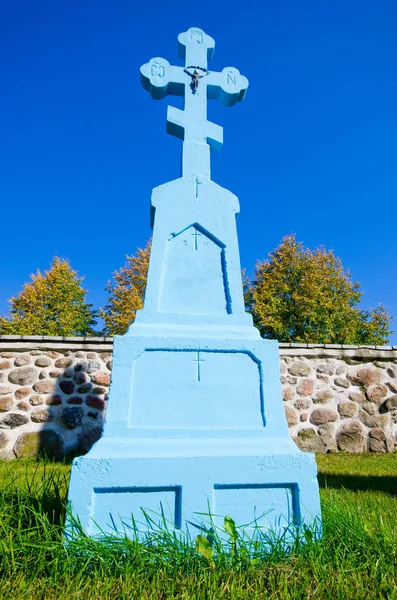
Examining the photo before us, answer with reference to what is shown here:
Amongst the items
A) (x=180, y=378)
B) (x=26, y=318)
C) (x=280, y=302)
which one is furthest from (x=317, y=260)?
(x=180, y=378)

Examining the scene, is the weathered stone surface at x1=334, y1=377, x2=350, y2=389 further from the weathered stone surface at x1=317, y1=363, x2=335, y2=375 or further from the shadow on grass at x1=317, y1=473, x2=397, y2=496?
the shadow on grass at x1=317, y1=473, x2=397, y2=496

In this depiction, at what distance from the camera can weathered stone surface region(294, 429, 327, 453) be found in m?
5.09

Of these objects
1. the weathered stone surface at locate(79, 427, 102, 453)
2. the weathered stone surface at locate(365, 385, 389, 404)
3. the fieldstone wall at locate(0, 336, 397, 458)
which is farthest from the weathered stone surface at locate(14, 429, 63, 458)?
the weathered stone surface at locate(365, 385, 389, 404)

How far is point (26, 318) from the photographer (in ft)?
51.1

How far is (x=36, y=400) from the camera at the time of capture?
4.83 meters

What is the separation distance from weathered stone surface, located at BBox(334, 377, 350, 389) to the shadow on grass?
1.76 metres

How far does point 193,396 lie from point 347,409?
3.89m

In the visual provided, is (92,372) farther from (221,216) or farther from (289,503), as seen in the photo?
(289,503)

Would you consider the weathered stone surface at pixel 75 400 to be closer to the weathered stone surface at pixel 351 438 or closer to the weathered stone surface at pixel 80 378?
the weathered stone surface at pixel 80 378

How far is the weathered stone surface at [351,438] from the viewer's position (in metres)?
5.13

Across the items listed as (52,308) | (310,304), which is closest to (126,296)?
(52,308)

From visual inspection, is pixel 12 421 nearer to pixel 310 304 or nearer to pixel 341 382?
pixel 341 382

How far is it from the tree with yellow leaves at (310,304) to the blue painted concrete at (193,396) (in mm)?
14243

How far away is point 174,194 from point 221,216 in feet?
1.21
